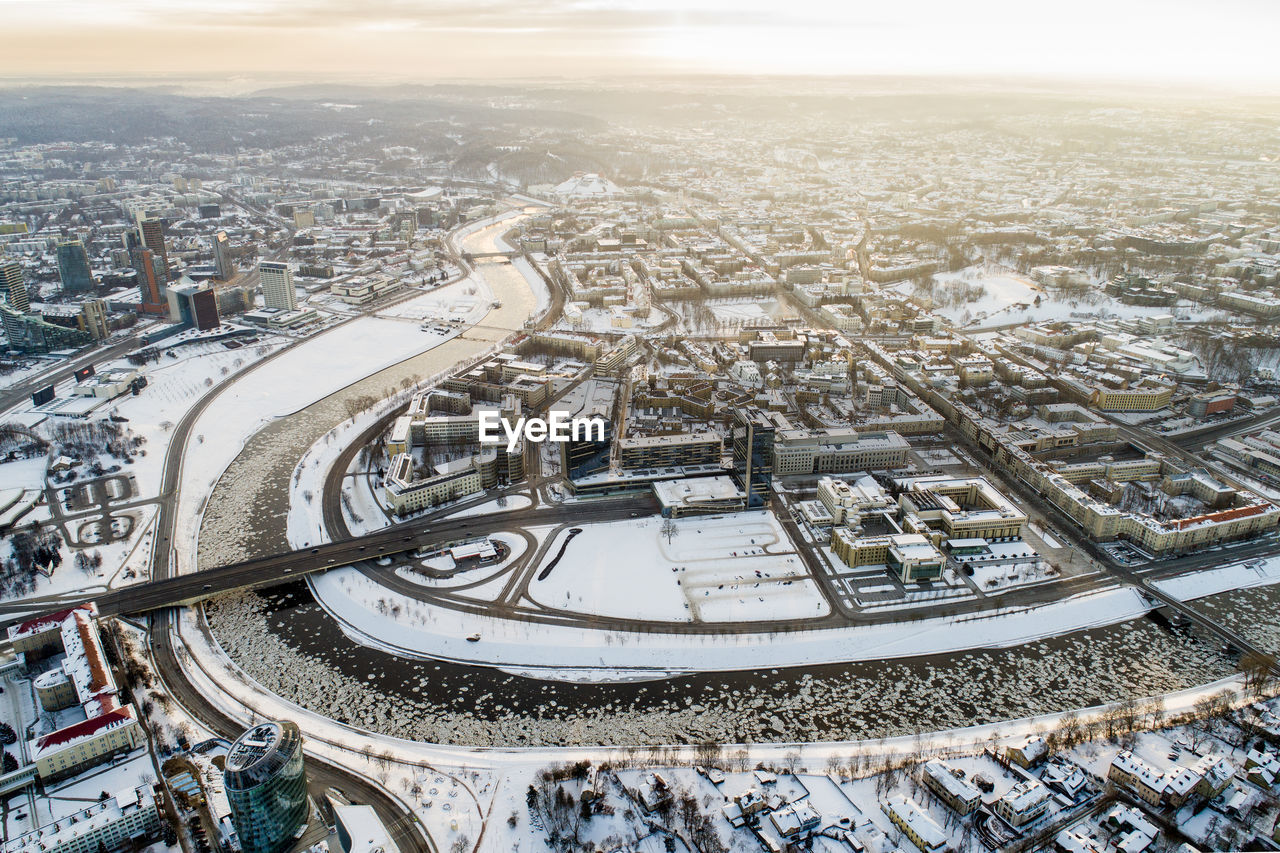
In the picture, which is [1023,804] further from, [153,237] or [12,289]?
[153,237]

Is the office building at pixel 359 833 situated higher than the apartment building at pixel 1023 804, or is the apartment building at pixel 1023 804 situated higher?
the apartment building at pixel 1023 804

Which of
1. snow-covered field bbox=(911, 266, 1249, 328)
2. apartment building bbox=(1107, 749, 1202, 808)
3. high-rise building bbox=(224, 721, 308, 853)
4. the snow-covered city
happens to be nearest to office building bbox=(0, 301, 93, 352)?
the snow-covered city

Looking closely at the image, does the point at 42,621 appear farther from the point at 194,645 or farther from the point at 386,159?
the point at 386,159

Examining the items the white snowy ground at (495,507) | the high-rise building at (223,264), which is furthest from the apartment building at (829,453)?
the high-rise building at (223,264)

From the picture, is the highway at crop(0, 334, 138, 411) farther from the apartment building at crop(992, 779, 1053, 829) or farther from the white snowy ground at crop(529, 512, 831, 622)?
the apartment building at crop(992, 779, 1053, 829)

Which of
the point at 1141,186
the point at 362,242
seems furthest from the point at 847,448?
the point at 1141,186

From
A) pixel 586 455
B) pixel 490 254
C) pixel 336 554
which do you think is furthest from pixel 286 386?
pixel 490 254

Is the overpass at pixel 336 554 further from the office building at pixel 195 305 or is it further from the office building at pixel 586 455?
the office building at pixel 195 305
